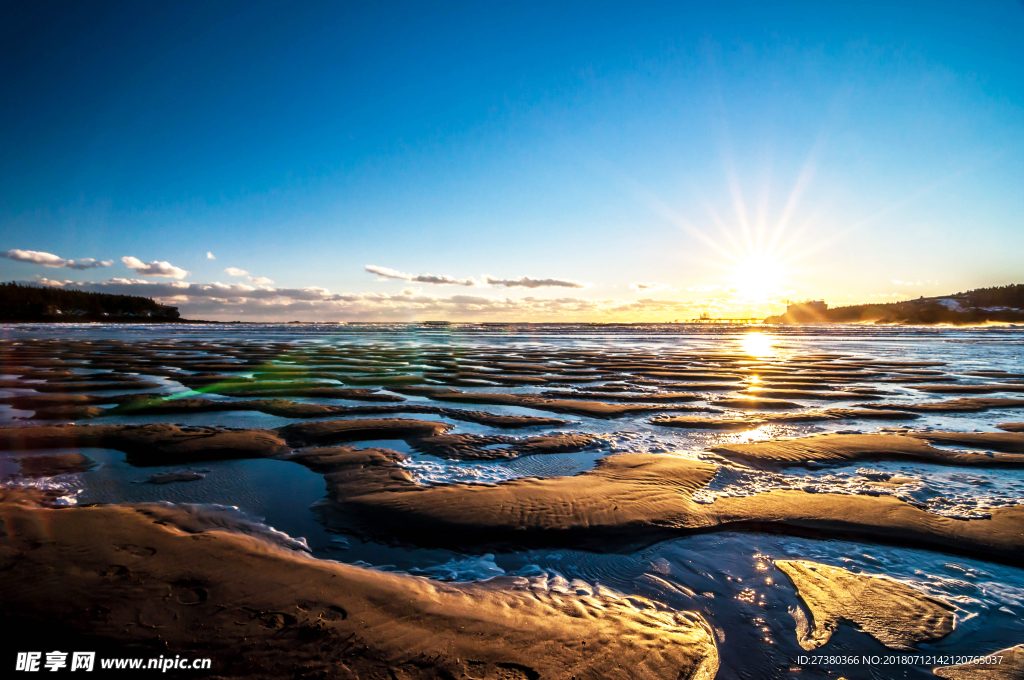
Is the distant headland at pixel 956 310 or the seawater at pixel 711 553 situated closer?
the seawater at pixel 711 553

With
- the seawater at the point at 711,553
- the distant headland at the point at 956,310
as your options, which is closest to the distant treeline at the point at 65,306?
the seawater at the point at 711,553

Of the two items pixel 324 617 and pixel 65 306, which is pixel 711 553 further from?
pixel 65 306

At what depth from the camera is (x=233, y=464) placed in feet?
22.2

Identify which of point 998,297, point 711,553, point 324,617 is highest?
point 998,297

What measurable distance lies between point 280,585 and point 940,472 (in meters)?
8.47

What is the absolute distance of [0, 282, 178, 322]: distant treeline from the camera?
4129 inches

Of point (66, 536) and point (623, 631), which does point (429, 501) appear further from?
point (66, 536)

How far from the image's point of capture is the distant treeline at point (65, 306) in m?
105

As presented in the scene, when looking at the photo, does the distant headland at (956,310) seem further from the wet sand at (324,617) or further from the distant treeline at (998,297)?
the wet sand at (324,617)

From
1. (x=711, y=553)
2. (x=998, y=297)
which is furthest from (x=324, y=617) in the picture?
(x=998, y=297)

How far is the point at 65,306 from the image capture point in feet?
366

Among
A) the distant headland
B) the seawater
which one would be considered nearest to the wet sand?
the seawater

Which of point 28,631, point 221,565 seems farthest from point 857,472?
point 28,631

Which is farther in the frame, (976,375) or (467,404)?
(976,375)
